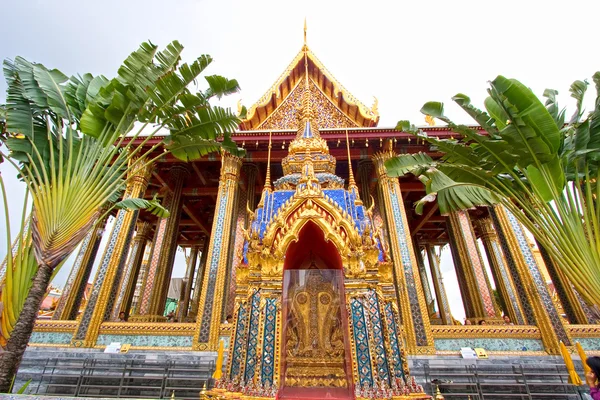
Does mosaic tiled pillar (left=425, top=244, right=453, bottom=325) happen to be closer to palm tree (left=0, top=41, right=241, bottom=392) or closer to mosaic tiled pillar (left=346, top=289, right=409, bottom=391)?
mosaic tiled pillar (left=346, top=289, right=409, bottom=391)

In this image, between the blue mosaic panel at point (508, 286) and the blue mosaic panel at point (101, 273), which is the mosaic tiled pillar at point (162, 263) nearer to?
the blue mosaic panel at point (101, 273)

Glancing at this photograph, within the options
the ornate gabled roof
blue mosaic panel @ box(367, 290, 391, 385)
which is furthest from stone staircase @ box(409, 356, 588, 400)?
the ornate gabled roof

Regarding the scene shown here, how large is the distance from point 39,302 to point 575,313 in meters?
11.6

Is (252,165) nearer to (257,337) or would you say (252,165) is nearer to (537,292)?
(257,337)

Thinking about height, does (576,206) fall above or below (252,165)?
below

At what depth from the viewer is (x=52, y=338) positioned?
22.8ft

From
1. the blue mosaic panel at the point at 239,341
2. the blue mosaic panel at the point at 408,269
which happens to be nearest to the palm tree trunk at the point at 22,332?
the blue mosaic panel at the point at 239,341

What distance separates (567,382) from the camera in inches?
219

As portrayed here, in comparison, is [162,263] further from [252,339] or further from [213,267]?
[252,339]

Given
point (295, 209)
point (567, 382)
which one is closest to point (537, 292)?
point (567, 382)

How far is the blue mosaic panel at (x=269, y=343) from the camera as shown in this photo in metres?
2.84

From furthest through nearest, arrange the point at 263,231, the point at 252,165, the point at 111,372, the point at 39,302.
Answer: the point at 252,165 → the point at 111,372 → the point at 263,231 → the point at 39,302

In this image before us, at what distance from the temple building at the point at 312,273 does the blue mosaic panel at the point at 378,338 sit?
0.4 inches

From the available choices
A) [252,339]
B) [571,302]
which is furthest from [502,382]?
[252,339]
